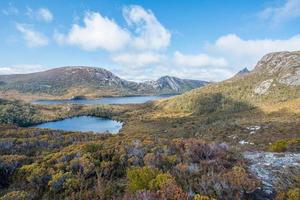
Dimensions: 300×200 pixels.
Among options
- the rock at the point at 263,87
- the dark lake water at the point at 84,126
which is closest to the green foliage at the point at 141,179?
the dark lake water at the point at 84,126

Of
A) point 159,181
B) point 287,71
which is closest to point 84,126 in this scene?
point 159,181

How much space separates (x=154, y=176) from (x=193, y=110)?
146 metres

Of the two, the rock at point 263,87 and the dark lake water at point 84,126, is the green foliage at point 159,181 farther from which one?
the rock at point 263,87

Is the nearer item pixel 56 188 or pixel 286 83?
pixel 56 188

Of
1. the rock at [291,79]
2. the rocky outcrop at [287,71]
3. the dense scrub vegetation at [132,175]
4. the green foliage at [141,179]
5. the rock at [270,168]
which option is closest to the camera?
the dense scrub vegetation at [132,175]

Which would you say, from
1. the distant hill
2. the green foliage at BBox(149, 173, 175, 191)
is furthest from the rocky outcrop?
the green foliage at BBox(149, 173, 175, 191)

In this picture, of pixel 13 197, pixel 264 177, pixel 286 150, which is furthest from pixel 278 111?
pixel 13 197

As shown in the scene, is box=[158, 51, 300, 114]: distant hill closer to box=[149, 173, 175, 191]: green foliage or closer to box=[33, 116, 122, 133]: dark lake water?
box=[33, 116, 122, 133]: dark lake water

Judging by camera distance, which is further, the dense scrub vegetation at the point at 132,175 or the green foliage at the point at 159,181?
the dense scrub vegetation at the point at 132,175

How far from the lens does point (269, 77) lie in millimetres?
182875

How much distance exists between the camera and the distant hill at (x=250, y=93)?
146m

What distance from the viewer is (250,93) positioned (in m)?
167

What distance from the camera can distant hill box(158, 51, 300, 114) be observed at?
146000mm

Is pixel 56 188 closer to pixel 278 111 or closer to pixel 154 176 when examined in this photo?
pixel 154 176
